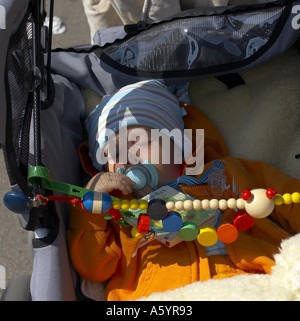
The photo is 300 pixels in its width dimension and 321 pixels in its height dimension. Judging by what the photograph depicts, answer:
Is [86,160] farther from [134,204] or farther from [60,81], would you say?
[134,204]

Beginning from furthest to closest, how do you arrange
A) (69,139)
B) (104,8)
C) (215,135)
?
(104,8)
(215,135)
(69,139)

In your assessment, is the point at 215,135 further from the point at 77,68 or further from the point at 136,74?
the point at 77,68

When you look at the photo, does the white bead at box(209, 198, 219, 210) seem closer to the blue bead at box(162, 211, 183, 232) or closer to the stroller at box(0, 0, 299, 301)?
the blue bead at box(162, 211, 183, 232)

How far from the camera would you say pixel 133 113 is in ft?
4.37

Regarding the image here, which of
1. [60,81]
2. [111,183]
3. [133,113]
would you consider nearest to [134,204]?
[111,183]

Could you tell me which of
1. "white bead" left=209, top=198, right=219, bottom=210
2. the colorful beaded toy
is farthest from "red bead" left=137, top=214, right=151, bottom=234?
"white bead" left=209, top=198, right=219, bottom=210

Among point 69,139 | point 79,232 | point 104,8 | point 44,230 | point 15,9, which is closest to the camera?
point 15,9

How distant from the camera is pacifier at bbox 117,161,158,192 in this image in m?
1.25

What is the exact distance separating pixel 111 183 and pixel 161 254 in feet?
0.64

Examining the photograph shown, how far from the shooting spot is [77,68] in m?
1.44

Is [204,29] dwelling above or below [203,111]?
above

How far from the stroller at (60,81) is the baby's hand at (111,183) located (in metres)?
0.07
